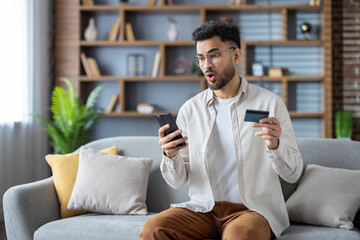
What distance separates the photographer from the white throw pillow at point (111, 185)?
100 inches

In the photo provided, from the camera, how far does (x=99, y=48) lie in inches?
210

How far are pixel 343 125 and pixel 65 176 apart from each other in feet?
11.0

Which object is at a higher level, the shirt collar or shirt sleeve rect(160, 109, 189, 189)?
the shirt collar

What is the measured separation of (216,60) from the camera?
214cm

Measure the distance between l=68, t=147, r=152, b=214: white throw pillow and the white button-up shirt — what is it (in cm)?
44

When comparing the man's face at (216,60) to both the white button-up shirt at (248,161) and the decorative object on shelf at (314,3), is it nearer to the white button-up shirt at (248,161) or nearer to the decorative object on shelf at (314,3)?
the white button-up shirt at (248,161)

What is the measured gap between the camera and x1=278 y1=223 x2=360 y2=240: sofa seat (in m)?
2.07

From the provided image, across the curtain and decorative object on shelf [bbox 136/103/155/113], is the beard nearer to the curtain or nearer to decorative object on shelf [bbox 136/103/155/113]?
the curtain

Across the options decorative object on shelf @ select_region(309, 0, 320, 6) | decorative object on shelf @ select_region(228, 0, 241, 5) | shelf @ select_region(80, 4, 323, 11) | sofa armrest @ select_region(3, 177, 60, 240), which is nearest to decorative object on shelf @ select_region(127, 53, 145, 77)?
shelf @ select_region(80, 4, 323, 11)

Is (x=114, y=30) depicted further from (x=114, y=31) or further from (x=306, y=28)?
(x=306, y=28)

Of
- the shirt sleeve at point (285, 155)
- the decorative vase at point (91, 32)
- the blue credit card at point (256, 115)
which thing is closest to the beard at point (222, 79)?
the shirt sleeve at point (285, 155)

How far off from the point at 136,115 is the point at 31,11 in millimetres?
1510

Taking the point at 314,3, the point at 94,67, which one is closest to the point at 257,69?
the point at 314,3

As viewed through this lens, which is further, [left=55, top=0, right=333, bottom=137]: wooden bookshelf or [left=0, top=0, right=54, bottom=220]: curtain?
[left=55, top=0, right=333, bottom=137]: wooden bookshelf
